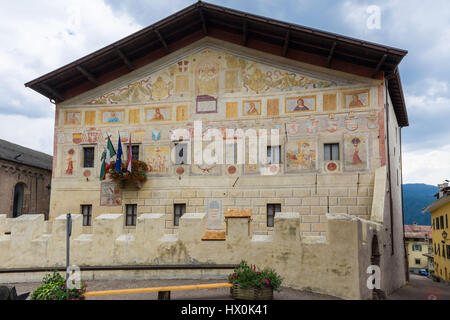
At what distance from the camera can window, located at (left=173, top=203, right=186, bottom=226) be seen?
18438 millimetres

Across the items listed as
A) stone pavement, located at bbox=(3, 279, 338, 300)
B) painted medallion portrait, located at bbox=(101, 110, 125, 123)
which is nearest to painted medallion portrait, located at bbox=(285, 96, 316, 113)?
painted medallion portrait, located at bbox=(101, 110, 125, 123)

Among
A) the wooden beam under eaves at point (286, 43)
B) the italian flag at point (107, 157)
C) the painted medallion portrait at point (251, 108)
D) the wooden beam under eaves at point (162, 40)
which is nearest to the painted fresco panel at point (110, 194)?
the italian flag at point (107, 157)

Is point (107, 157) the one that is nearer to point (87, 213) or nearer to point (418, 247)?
point (87, 213)

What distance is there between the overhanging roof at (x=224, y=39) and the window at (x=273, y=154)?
12.8 ft

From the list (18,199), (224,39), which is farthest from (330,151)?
(18,199)

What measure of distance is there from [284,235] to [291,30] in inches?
357

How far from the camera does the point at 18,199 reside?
23.8 metres

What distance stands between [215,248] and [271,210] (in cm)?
610

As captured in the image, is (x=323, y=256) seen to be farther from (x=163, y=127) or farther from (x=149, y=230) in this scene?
(x=163, y=127)

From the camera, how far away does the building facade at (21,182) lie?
2253 centimetres

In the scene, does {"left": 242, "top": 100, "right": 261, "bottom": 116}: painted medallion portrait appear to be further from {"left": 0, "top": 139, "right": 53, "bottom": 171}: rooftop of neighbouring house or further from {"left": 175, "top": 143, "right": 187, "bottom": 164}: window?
{"left": 0, "top": 139, "right": 53, "bottom": 171}: rooftop of neighbouring house

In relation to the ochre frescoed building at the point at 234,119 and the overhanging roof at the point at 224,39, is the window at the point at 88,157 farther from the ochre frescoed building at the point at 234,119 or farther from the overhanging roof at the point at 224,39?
the overhanging roof at the point at 224,39

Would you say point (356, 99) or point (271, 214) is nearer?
point (356, 99)
